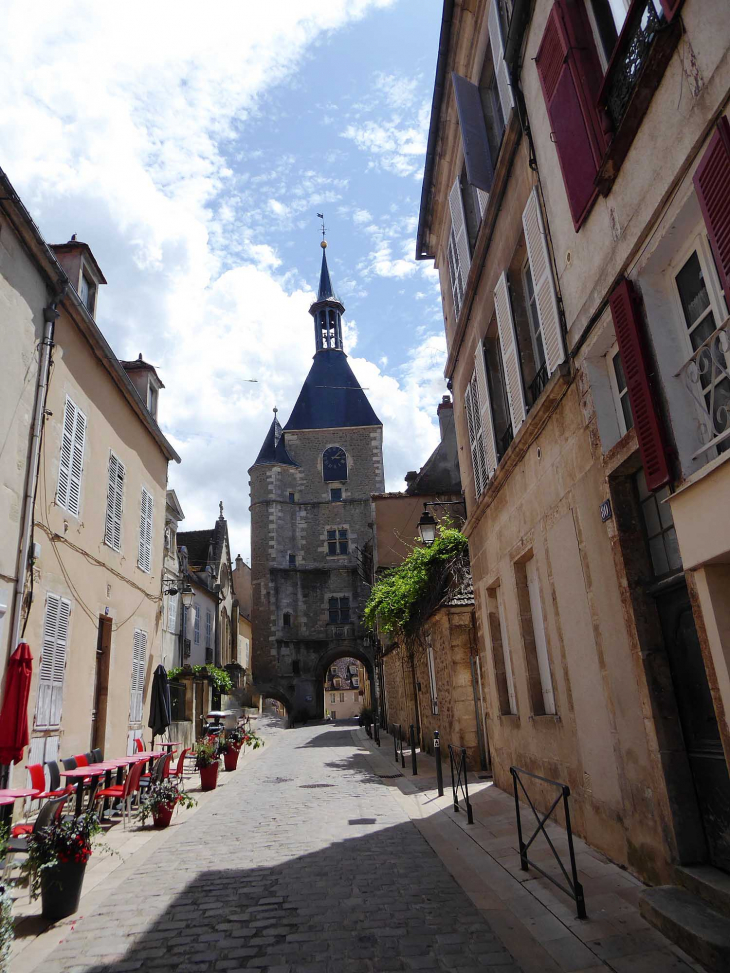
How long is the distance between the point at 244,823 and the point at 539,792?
3444 mm

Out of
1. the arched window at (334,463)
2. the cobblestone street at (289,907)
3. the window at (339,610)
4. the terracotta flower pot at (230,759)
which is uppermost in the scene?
the arched window at (334,463)

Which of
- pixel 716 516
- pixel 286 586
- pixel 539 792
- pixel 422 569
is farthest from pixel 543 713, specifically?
pixel 286 586

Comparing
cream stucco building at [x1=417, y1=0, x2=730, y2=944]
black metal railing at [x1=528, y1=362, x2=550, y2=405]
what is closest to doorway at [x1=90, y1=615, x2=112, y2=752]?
cream stucco building at [x1=417, y1=0, x2=730, y2=944]

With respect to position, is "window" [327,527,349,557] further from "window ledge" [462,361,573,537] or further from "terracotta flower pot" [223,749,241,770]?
"window ledge" [462,361,573,537]

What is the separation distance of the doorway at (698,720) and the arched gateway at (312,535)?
3094 centimetres

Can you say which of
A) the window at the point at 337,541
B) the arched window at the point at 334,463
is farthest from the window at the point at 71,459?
the arched window at the point at 334,463

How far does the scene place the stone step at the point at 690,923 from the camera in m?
2.91

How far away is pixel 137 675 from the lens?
11812mm

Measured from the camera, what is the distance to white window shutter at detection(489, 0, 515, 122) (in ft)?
21.6

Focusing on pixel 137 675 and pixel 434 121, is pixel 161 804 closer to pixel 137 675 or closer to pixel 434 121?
pixel 137 675

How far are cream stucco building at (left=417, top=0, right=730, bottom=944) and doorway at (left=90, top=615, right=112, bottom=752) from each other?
614cm

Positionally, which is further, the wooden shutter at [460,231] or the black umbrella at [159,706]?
the black umbrella at [159,706]

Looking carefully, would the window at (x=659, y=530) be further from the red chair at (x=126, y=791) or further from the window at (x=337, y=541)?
the window at (x=337, y=541)

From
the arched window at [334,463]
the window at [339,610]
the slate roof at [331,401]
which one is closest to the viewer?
the window at [339,610]
